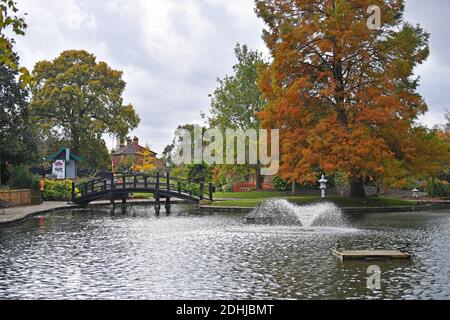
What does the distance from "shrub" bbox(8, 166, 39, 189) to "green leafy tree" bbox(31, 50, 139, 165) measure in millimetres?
25722

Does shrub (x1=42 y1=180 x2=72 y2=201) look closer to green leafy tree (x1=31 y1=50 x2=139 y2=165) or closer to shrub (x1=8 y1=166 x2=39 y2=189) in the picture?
shrub (x1=8 y1=166 x2=39 y2=189)

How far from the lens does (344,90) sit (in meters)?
38.8

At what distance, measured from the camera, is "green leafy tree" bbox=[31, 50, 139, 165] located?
Answer: 69.3 m

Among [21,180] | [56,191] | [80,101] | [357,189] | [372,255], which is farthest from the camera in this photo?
[80,101]

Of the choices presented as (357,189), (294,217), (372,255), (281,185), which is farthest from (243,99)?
(372,255)

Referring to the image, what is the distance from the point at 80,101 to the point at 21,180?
2802 centimetres

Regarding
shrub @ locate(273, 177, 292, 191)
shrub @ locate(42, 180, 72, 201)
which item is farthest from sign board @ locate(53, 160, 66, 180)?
shrub @ locate(273, 177, 292, 191)

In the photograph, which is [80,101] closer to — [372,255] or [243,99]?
[243,99]

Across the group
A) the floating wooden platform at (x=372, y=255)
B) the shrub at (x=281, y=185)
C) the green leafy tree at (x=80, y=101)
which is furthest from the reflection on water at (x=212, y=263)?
the green leafy tree at (x=80, y=101)

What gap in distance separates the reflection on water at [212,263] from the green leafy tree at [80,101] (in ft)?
147

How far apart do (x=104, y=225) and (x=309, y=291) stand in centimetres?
1820

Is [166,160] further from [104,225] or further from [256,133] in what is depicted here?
[104,225]
